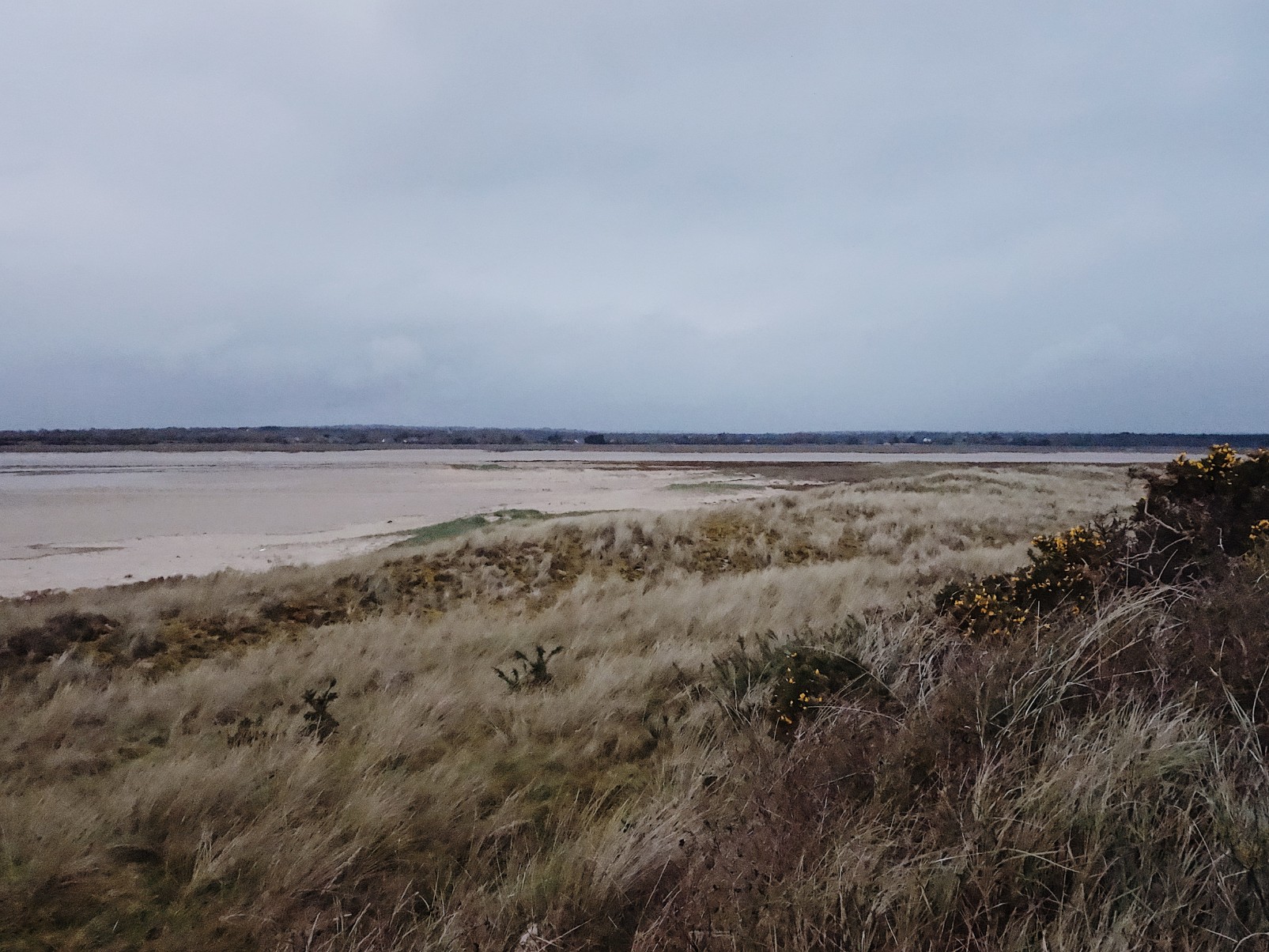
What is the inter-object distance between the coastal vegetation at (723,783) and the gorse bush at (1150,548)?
28mm

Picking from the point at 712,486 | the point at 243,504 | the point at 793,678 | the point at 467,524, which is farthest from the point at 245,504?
the point at 793,678

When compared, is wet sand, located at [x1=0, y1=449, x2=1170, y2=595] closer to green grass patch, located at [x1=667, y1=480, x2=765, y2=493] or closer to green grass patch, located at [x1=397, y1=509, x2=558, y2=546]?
green grass patch, located at [x1=667, y1=480, x2=765, y2=493]

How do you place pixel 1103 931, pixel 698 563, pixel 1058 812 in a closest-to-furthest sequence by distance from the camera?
pixel 1103 931 → pixel 1058 812 → pixel 698 563

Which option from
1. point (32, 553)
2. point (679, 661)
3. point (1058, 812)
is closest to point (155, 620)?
point (679, 661)

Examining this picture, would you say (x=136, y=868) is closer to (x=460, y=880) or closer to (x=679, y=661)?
(x=460, y=880)

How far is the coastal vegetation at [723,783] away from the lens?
2.21 metres

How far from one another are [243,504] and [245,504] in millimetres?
374

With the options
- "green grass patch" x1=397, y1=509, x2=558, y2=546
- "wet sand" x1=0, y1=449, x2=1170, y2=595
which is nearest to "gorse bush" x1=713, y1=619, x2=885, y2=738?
"green grass patch" x1=397, y1=509, x2=558, y2=546

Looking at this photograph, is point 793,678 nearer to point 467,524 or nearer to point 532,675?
point 532,675

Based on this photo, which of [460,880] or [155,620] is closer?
[460,880]

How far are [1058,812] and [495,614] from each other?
8.02 meters

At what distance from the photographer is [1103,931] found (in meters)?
2.00

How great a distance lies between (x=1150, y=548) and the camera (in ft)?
17.5

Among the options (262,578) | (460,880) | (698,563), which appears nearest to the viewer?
(460,880)
